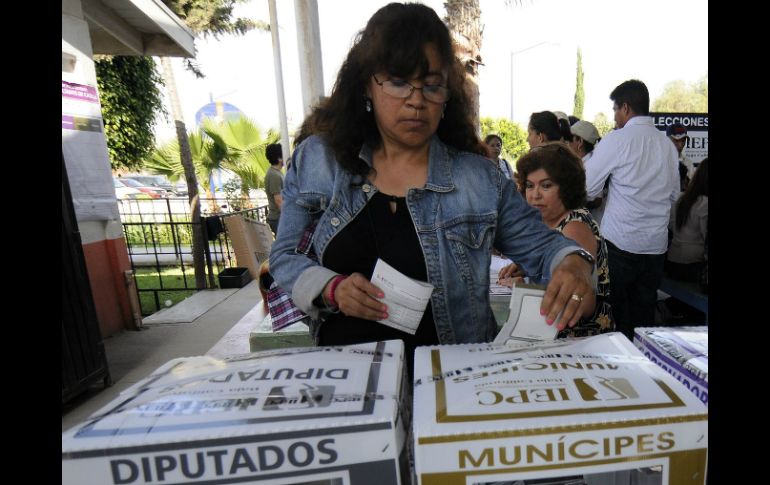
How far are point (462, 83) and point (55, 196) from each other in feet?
3.34

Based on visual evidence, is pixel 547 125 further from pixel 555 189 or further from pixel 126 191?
pixel 126 191

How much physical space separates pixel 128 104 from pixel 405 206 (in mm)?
9810

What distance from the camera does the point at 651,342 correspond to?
2.61 ft

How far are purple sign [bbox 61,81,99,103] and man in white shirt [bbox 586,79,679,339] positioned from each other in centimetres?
406

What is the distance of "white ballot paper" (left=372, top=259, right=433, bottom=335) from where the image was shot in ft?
2.90

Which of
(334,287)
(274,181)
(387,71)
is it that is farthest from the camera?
(274,181)

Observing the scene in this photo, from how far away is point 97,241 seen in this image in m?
3.90

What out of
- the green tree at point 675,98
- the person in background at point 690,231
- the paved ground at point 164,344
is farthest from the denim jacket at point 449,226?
the green tree at point 675,98

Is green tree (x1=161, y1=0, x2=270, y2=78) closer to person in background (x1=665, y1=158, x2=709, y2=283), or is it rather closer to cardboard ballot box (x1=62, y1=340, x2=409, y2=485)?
person in background (x1=665, y1=158, x2=709, y2=283)

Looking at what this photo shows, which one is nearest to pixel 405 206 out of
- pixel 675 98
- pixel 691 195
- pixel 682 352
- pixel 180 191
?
pixel 682 352

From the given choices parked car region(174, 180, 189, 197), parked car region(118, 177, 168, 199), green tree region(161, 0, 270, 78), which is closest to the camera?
green tree region(161, 0, 270, 78)

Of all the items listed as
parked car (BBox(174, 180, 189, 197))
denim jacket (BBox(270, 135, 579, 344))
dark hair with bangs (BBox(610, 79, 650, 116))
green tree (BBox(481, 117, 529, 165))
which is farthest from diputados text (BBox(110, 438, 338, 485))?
green tree (BBox(481, 117, 529, 165))

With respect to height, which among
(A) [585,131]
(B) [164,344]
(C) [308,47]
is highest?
(C) [308,47]
